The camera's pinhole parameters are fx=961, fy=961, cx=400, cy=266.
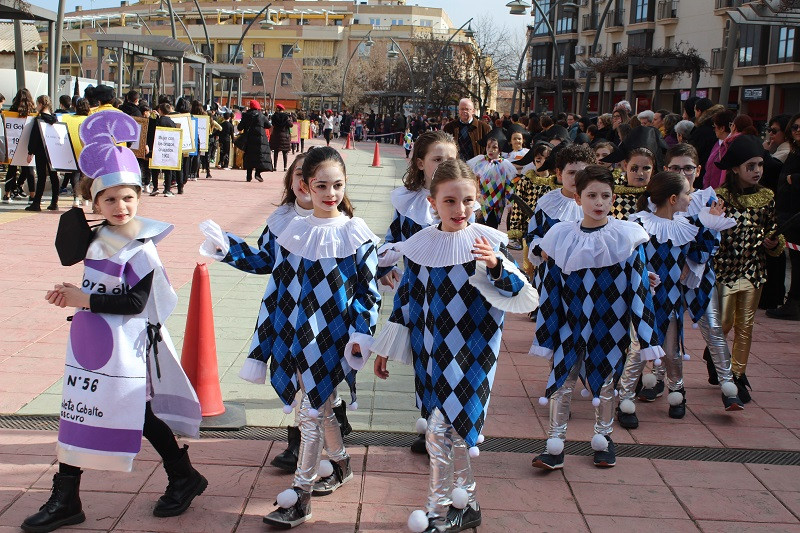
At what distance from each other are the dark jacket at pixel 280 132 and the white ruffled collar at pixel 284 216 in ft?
62.8

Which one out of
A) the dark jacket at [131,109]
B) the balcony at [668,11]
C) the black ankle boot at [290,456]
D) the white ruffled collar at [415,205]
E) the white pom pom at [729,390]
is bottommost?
the black ankle boot at [290,456]

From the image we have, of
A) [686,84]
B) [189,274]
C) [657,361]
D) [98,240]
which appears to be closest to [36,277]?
[189,274]

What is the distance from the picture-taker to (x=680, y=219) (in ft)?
19.2

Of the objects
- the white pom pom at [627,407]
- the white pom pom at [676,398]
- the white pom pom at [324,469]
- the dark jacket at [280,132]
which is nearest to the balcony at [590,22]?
the dark jacket at [280,132]

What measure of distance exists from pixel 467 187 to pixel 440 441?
1064 mm

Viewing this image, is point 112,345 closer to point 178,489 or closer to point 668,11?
point 178,489

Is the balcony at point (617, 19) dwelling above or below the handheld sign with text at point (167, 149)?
above

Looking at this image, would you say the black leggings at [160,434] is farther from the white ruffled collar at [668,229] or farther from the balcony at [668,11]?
the balcony at [668,11]

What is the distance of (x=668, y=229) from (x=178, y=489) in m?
3.29

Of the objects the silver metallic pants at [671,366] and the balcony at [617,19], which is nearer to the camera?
the silver metallic pants at [671,366]

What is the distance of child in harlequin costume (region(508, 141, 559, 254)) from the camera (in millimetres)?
8750

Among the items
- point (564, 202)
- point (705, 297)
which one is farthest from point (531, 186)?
point (705, 297)

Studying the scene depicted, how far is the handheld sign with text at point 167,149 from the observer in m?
16.9

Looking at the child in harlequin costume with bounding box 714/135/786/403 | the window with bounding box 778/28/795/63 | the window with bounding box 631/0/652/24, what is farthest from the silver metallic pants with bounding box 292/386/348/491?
the window with bounding box 631/0/652/24
